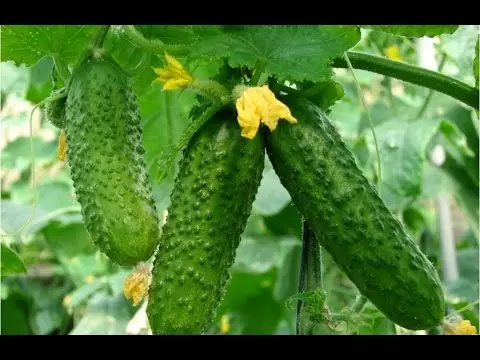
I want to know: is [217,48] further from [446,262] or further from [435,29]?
[446,262]

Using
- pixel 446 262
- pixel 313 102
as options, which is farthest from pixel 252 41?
pixel 446 262

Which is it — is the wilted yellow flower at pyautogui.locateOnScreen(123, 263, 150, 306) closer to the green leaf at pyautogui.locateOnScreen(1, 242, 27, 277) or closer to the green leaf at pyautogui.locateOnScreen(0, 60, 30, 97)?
the green leaf at pyautogui.locateOnScreen(1, 242, 27, 277)

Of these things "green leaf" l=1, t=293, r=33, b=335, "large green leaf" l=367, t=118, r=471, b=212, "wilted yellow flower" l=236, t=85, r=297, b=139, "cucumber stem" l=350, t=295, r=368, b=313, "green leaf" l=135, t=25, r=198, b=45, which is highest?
"green leaf" l=135, t=25, r=198, b=45

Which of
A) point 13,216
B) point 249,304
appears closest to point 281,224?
point 249,304

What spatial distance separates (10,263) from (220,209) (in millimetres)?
885

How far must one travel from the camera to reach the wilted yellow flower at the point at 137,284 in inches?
44.3

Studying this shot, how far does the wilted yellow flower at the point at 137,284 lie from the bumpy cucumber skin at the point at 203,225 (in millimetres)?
12

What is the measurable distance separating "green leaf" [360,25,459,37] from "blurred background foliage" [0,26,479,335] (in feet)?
1.23

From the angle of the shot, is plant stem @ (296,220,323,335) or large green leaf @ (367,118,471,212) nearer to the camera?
plant stem @ (296,220,323,335)

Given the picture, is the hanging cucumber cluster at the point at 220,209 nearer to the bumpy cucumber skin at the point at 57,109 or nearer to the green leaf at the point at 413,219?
the bumpy cucumber skin at the point at 57,109

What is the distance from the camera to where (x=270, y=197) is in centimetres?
273

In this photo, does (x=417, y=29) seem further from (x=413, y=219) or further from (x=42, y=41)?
(x=413, y=219)

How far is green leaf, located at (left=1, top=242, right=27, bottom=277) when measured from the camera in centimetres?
185

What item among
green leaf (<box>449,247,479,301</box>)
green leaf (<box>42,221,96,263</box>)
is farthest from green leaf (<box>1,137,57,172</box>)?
green leaf (<box>449,247,479,301</box>)
